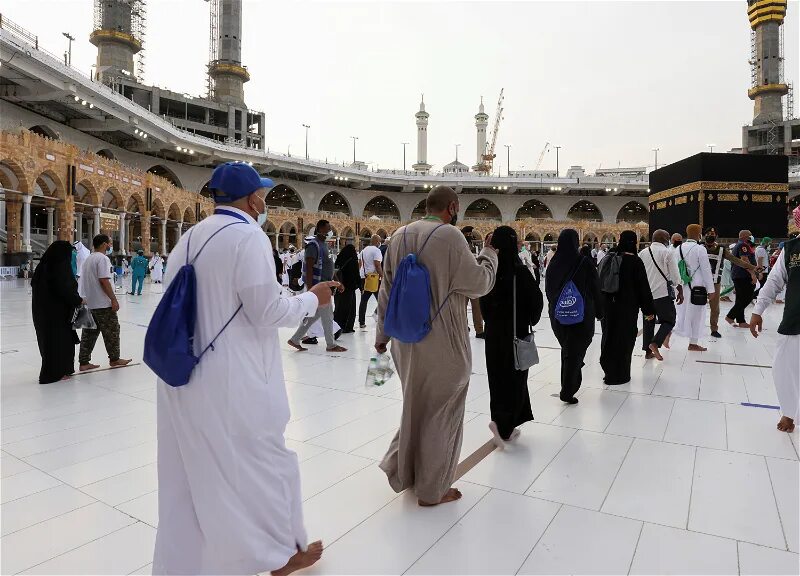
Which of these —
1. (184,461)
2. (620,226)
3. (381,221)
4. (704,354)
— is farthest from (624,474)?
(620,226)

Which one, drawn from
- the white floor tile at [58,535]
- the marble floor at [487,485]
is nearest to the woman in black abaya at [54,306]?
the marble floor at [487,485]

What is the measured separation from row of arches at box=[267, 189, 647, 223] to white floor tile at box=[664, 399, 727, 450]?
41.9 m

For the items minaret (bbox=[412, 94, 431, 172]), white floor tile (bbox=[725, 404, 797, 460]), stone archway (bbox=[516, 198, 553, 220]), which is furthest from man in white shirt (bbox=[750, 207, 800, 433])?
minaret (bbox=[412, 94, 431, 172])

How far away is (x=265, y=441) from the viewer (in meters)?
1.40

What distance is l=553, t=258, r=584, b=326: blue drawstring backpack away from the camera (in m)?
3.35

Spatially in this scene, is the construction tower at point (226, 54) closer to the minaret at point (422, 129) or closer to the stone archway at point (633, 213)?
the stone archway at point (633, 213)

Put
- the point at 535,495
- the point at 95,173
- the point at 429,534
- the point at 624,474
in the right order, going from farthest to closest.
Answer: the point at 95,173 → the point at 624,474 → the point at 535,495 → the point at 429,534

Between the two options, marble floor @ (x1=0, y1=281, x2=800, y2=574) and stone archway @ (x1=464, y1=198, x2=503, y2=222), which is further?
stone archway @ (x1=464, y1=198, x2=503, y2=222)

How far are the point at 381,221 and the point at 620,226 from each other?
1951 cm

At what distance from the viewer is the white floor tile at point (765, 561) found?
5.13 ft

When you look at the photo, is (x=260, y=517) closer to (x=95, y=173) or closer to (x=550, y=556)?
(x=550, y=556)

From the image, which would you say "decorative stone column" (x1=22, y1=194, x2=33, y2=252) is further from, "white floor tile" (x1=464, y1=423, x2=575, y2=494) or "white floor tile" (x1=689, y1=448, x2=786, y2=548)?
"white floor tile" (x1=689, y1=448, x2=786, y2=548)

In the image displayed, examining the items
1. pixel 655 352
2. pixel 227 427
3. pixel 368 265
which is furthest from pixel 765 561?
pixel 368 265

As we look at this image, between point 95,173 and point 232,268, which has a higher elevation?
point 95,173
